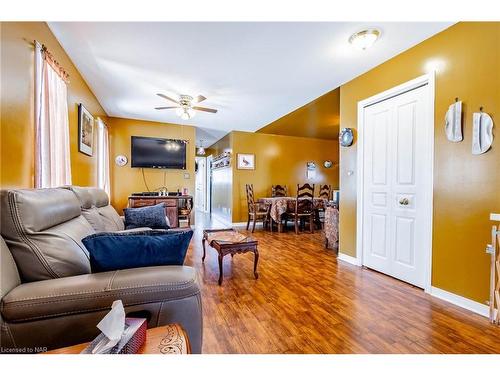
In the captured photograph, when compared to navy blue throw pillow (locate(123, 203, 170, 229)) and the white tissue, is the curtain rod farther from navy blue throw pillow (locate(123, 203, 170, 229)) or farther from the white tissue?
the white tissue

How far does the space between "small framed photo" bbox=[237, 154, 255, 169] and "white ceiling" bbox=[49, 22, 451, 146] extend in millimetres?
2164

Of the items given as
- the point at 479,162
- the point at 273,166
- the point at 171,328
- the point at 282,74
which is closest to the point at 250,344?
the point at 171,328

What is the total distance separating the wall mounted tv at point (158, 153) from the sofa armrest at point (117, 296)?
4.58 metres

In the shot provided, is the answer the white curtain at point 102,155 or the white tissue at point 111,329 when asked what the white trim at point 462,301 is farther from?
the white curtain at point 102,155

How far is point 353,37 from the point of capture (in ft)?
7.32

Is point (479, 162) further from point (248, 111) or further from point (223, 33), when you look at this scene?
point (248, 111)

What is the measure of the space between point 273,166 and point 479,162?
4.83 metres

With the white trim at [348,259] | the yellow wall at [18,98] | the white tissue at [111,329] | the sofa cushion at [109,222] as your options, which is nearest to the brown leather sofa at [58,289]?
the white tissue at [111,329]

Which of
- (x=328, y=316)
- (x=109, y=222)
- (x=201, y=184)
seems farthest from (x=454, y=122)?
(x=201, y=184)

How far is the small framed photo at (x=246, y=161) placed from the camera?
6164mm

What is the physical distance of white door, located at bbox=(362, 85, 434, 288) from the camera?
2.37 meters

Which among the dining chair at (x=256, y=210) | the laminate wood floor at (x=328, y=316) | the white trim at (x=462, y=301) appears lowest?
the laminate wood floor at (x=328, y=316)

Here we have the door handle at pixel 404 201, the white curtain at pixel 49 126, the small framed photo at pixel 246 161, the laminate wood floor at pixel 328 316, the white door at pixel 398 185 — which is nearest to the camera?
the laminate wood floor at pixel 328 316

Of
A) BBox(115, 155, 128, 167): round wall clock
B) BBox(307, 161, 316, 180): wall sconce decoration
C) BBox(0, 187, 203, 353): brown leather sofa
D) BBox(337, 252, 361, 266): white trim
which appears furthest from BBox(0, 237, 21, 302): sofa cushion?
BBox(307, 161, 316, 180): wall sconce decoration
